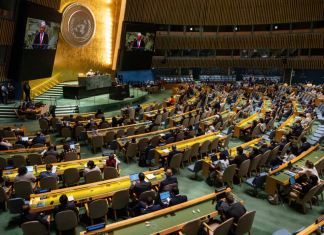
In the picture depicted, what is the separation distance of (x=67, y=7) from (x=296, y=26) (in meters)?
23.0

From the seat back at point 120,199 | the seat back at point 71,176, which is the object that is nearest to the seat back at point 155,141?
the seat back at point 71,176

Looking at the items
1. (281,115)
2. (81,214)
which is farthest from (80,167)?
(281,115)

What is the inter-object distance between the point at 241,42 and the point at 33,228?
30876mm

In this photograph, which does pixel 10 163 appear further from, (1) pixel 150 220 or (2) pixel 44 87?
(2) pixel 44 87

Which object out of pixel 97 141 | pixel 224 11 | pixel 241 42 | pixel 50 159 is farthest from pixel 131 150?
pixel 224 11

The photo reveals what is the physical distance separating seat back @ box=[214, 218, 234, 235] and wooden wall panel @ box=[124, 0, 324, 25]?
81.9 feet

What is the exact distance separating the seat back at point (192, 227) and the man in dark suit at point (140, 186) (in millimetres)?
1792

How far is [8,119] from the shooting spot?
16094 millimetres

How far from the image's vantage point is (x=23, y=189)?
714 centimetres

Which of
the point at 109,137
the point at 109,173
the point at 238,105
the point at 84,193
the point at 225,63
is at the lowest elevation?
the point at 84,193

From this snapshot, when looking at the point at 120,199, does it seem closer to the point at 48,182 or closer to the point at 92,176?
the point at 92,176

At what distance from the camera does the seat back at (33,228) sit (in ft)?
18.0

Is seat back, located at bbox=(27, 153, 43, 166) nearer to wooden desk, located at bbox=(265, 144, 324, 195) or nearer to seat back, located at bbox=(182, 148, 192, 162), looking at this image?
seat back, located at bbox=(182, 148, 192, 162)

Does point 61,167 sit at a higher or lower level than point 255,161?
lower
